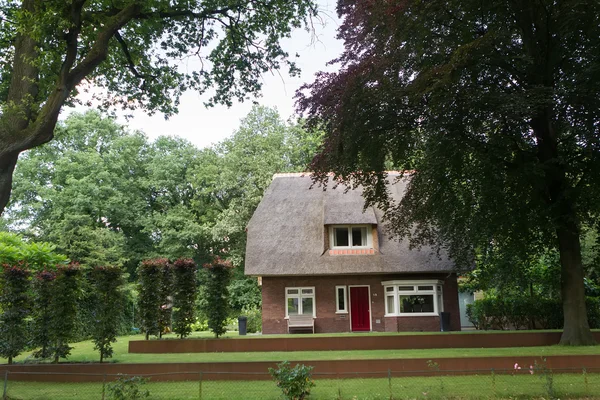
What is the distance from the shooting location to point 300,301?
24.5 meters

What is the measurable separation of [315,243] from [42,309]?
43.7 feet

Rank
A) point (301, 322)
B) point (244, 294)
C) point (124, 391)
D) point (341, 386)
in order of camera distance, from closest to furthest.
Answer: point (124, 391) < point (341, 386) < point (301, 322) < point (244, 294)

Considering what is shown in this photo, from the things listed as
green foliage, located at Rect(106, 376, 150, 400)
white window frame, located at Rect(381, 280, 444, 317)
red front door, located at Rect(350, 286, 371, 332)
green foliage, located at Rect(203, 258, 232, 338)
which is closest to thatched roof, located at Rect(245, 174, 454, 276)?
white window frame, located at Rect(381, 280, 444, 317)

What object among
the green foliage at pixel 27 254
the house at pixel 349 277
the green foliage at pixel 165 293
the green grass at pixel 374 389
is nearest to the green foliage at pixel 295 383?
the green grass at pixel 374 389

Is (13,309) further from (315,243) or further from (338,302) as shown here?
(338,302)

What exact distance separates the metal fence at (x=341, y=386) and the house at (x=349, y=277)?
39.3 feet

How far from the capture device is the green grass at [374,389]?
32.4 ft

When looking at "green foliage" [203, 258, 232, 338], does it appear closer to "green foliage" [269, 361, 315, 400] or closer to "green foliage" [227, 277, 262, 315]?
"green foliage" [269, 361, 315, 400]

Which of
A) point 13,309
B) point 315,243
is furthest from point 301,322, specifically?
point 13,309

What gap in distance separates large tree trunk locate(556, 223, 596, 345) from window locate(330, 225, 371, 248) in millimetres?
9860

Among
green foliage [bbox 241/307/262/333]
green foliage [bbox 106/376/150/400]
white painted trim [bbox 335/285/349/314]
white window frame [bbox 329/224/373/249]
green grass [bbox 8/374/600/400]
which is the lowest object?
green grass [bbox 8/374/600/400]

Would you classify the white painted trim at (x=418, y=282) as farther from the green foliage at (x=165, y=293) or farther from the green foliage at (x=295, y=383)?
the green foliage at (x=295, y=383)

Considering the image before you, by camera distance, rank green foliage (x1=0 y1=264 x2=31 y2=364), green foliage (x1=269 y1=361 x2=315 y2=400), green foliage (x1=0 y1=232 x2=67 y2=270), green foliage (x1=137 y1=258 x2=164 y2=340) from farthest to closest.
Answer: green foliage (x1=0 y1=232 x2=67 y2=270), green foliage (x1=137 y1=258 x2=164 y2=340), green foliage (x1=0 y1=264 x2=31 y2=364), green foliage (x1=269 y1=361 x2=315 y2=400)

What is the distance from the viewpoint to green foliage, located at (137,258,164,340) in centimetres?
1700
